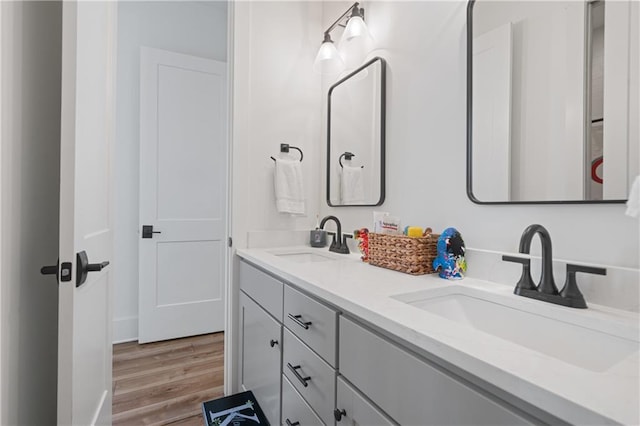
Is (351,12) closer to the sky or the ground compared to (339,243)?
closer to the sky

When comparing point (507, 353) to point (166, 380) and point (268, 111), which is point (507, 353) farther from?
point (166, 380)

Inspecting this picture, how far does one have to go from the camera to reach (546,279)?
86 centimetres

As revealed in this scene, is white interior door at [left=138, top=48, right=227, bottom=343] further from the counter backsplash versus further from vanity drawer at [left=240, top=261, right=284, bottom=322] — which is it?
the counter backsplash

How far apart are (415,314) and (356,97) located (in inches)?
53.3

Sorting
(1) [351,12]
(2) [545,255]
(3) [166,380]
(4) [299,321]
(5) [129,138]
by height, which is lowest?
(3) [166,380]

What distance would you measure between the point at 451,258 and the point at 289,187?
1.06 meters

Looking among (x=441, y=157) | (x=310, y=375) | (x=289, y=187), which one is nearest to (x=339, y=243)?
(x=289, y=187)

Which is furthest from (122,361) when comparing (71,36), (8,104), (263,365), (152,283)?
(71,36)

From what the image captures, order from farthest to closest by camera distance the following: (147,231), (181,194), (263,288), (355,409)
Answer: (181,194)
(147,231)
(263,288)
(355,409)

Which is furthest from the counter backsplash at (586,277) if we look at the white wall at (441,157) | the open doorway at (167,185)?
the open doorway at (167,185)

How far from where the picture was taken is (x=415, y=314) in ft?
2.37

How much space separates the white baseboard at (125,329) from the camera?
8.46 feet

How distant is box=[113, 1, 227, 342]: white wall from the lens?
2562 millimetres

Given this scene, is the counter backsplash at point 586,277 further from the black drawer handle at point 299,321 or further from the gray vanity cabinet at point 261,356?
the gray vanity cabinet at point 261,356
